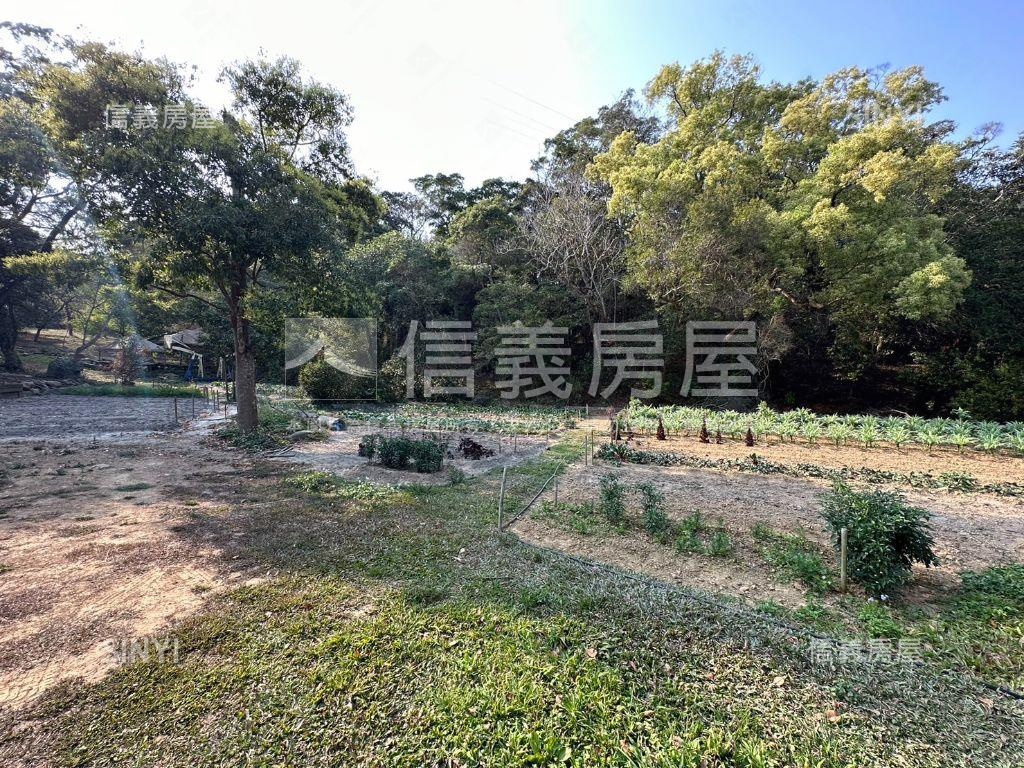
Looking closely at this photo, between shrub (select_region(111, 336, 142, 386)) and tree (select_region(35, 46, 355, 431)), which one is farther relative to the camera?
shrub (select_region(111, 336, 142, 386))

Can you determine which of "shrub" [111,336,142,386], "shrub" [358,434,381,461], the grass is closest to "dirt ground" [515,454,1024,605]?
the grass

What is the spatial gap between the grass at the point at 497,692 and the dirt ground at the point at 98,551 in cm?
34

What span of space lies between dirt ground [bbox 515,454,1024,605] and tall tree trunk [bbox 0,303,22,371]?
1004 inches

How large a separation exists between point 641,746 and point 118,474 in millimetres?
8549

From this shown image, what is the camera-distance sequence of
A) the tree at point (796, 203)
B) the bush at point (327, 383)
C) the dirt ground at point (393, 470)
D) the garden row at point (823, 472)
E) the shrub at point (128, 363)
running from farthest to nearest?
the shrub at point (128, 363) < the bush at point (327, 383) < the tree at point (796, 203) < the dirt ground at point (393, 470) < the garden row at point (823, 472)

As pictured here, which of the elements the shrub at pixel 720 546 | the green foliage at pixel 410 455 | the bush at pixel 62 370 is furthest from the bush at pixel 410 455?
the bush at pixel 62 370

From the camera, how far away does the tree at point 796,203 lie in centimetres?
1120

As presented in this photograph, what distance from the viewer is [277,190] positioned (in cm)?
816

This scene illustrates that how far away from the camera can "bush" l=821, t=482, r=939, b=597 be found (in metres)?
3.42

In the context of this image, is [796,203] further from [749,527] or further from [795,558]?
[795,558]

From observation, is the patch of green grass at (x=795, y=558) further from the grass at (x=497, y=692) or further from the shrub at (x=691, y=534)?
the grass at (x=497, y=692)

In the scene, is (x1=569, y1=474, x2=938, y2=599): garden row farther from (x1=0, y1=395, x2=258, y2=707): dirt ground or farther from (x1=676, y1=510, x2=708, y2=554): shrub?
(x1=0, y1=395, x2=258, y2=707): dirt ground

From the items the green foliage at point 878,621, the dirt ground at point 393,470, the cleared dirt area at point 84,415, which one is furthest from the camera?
the cleared dirt area at point 84,415

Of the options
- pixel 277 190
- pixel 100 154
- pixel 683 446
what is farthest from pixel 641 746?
pixel 100 154
